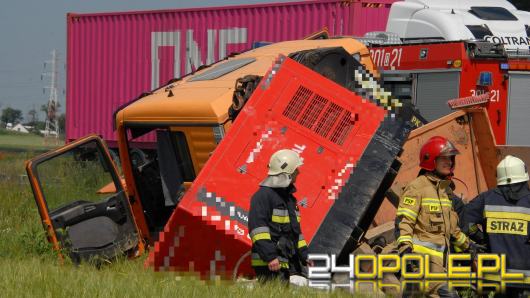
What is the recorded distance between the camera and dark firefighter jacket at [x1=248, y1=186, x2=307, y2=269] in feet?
21.8

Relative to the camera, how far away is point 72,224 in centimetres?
904

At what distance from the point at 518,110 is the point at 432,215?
714 centimetres

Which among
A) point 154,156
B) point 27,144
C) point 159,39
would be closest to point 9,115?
point 27,144

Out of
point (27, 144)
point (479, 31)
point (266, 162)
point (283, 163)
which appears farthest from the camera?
point (27, 144)

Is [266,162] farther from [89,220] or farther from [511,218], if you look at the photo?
[89,220]

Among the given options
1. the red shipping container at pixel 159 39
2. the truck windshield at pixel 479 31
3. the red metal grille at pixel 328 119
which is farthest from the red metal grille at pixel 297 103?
the red shipping container at pixel 159 39

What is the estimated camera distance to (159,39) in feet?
73.1

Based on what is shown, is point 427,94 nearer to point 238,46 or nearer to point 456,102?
point 456,102

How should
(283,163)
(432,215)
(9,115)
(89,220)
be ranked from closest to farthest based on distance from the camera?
A: (432,215)
(283,163)
(89,220)
(9,115)

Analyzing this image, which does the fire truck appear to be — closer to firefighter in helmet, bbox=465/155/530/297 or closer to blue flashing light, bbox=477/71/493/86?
blue flashing light, bbox=477/71/493/86

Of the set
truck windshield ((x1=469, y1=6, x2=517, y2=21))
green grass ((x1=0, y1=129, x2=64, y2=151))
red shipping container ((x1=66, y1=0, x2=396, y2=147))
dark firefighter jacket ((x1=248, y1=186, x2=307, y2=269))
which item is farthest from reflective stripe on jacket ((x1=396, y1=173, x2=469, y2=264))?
green grass ((x1=0, y1=129, x2=64, y2=151))

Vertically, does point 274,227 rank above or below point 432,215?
below

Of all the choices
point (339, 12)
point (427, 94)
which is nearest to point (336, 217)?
point (427, 94)

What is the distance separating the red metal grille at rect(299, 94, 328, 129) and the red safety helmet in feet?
5.07
